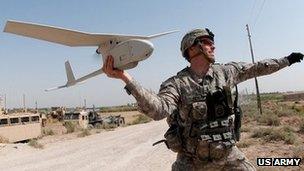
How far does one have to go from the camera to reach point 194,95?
375 centimetres

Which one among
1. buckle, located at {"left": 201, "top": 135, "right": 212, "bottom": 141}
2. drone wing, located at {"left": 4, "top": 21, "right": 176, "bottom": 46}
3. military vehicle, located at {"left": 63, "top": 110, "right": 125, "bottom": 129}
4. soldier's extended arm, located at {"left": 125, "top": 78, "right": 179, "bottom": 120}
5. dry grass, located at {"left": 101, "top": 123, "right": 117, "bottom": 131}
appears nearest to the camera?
soldier's extended arm, located at {"left": 125, "top": 78, "right": 179, "bottom": 120}

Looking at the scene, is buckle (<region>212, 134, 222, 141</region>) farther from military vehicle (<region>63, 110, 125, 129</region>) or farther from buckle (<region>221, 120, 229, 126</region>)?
military vehicle (<region>63, 110, 125, 129</region>)

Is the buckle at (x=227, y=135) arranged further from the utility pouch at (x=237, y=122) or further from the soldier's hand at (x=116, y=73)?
the soldier's hand at (x=116, y=73)

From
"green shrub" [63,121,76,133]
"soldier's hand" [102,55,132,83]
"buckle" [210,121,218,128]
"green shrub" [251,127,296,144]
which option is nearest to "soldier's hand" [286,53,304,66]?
"buckle" [210,121,218,128]

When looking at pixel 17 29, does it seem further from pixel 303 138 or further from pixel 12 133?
pixel 12 133

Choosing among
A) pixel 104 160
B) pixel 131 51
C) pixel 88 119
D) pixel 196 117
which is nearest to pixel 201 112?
pixel 196 117

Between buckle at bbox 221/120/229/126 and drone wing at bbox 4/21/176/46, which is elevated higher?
drone wing at bbox 4/21/176/46

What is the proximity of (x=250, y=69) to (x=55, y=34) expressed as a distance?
193 cm

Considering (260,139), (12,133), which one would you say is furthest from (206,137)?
(12,133)

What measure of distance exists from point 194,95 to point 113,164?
984 cm

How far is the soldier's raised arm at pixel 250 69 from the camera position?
4.11 m

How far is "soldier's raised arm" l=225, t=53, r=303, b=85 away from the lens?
4113 mm

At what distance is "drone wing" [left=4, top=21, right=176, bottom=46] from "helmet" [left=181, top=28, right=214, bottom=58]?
19.9 inches

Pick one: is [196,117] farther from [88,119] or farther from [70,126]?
[88,119]
